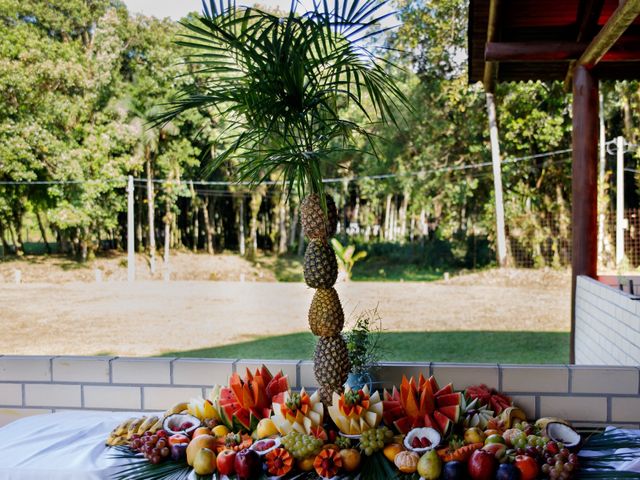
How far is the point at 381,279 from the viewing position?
1287 centimetres

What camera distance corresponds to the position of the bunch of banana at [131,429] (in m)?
1.34

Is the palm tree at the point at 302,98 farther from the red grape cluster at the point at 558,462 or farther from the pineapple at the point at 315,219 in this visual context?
the red grape cluster at the point at 558,462

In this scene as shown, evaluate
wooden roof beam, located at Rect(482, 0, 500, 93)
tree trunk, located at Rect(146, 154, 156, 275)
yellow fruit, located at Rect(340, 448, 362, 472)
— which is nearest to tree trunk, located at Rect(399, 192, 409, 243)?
tree trunk, located at Rect(146, 154, 156, 275)

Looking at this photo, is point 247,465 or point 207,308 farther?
point 207,308

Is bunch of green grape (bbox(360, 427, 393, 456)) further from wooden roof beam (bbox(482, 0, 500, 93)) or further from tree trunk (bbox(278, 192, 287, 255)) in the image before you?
tree trunk (bbox(278, 192, 287, 255))

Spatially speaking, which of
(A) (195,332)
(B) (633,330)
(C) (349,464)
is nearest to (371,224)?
(A) (195,332)

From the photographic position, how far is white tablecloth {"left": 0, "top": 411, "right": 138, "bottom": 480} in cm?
122

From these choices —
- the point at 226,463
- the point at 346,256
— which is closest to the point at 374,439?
the point at 226,463

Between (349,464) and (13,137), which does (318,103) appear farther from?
(13,137)

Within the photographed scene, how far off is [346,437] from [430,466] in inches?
7.5

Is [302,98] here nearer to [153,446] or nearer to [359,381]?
[359,381]

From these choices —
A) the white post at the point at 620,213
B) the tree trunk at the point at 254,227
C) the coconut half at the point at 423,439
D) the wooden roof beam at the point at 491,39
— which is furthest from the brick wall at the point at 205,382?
the tree trunk at the point at 254,227

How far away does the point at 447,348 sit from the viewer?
25.6ft

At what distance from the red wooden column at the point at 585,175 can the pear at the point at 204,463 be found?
2.74 meters
